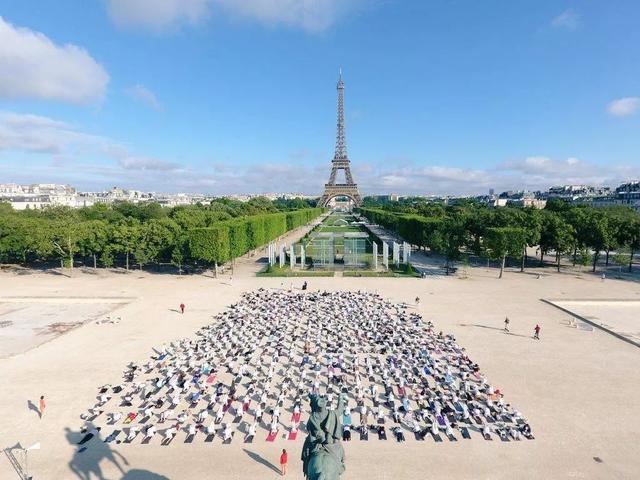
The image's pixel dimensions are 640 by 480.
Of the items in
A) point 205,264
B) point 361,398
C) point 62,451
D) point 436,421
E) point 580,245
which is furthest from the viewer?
point 205,264

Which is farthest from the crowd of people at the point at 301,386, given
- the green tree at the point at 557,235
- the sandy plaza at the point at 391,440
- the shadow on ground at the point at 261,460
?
the green tree at the point at 557,235

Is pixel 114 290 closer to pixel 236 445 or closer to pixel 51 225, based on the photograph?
pixel 51 225

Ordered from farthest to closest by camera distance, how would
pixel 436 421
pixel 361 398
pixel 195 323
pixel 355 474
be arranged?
pixel 195 323
pixel 361 398
pixel 436 421
pixel 355 474

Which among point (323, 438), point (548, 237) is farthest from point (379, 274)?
point (323, 438)

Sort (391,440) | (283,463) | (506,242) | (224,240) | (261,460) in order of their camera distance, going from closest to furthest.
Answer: (283,463) < (261,460) < (391,440) < (506,242) < (224,240)

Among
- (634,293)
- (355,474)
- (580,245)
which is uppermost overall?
(580,245)

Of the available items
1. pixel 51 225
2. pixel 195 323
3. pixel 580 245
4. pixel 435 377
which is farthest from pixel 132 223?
pixel 580 245

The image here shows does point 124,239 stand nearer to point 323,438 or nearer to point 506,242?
point 506,242
